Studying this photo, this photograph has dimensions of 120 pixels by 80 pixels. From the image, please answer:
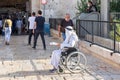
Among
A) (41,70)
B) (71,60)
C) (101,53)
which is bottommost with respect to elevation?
(41,70)

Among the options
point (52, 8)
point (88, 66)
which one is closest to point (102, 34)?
point (88, 66)

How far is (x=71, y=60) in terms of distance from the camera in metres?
11.0

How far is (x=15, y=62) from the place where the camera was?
1331 centimetres

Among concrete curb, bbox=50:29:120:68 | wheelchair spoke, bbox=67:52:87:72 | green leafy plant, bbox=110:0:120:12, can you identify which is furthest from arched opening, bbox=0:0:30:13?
wheelchair spoke, bbox=67:52:87:72

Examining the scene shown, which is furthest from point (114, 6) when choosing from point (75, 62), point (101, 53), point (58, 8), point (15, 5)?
point (15, 5)

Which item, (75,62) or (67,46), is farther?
(75,62)

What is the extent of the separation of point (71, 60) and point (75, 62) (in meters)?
0.20

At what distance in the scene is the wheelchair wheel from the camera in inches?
426

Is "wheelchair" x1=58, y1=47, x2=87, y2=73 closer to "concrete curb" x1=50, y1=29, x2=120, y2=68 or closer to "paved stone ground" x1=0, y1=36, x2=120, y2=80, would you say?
"paved stone ground" x1=0, y1=36, x2=120, y2=80

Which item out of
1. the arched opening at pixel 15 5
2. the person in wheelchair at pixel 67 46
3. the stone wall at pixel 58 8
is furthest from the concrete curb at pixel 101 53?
the arched opening at pixel 15 5

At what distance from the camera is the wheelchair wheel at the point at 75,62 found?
1082cm

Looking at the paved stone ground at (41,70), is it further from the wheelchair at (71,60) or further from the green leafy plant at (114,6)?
the green leafy plant at (114,6)

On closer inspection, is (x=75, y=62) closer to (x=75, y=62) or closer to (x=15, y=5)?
(x=75, y=62)

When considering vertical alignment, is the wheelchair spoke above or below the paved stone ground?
above
